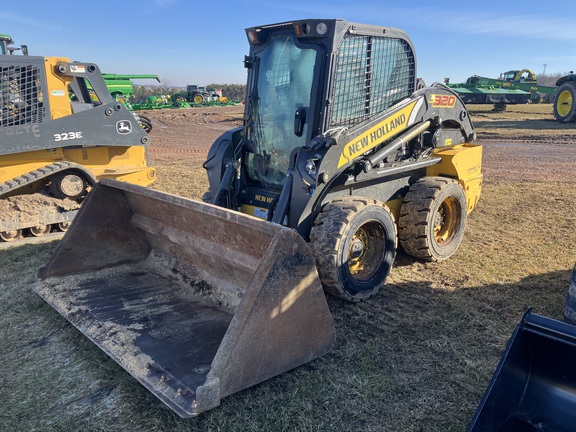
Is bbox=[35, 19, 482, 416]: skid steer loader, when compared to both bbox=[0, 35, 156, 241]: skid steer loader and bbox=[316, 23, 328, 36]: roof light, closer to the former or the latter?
bbox=[316, 23, 328, 36]: roof light

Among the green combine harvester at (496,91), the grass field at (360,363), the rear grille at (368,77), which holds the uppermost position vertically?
the green combine harvester at (496,91)

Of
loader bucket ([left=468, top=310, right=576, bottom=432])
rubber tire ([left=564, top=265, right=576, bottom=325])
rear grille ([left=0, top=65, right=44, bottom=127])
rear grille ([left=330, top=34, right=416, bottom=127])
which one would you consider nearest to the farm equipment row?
rear grille ([left=330, top=34, right=416, bottom=127])

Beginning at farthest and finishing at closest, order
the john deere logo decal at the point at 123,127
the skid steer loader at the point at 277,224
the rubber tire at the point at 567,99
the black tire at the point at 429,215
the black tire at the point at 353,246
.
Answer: the rubber tire at the point at 567,99
the john deere logo decal at the point at 123,127
the black tire at the point at 429,215
the black tire at the point at 353,246
the skid steer loader at the point at 277,224

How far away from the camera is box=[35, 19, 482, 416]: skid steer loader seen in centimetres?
283

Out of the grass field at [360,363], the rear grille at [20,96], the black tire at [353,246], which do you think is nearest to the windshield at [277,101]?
the black tire at [353,246]

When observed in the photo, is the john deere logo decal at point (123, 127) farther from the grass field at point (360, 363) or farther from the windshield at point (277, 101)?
the windshield at point (277, 101)

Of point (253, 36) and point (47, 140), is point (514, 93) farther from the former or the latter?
point (47, 140)

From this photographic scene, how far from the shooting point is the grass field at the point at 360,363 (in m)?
2.74

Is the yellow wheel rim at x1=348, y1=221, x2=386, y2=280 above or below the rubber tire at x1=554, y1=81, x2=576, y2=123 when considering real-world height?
below

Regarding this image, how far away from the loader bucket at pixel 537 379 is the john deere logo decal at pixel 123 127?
6.07 meters

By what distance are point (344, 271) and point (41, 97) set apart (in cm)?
490

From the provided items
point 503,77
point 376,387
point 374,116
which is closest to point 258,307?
point 376,387

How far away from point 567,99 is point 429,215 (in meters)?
17.7

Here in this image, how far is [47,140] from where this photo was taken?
20.5 feet
